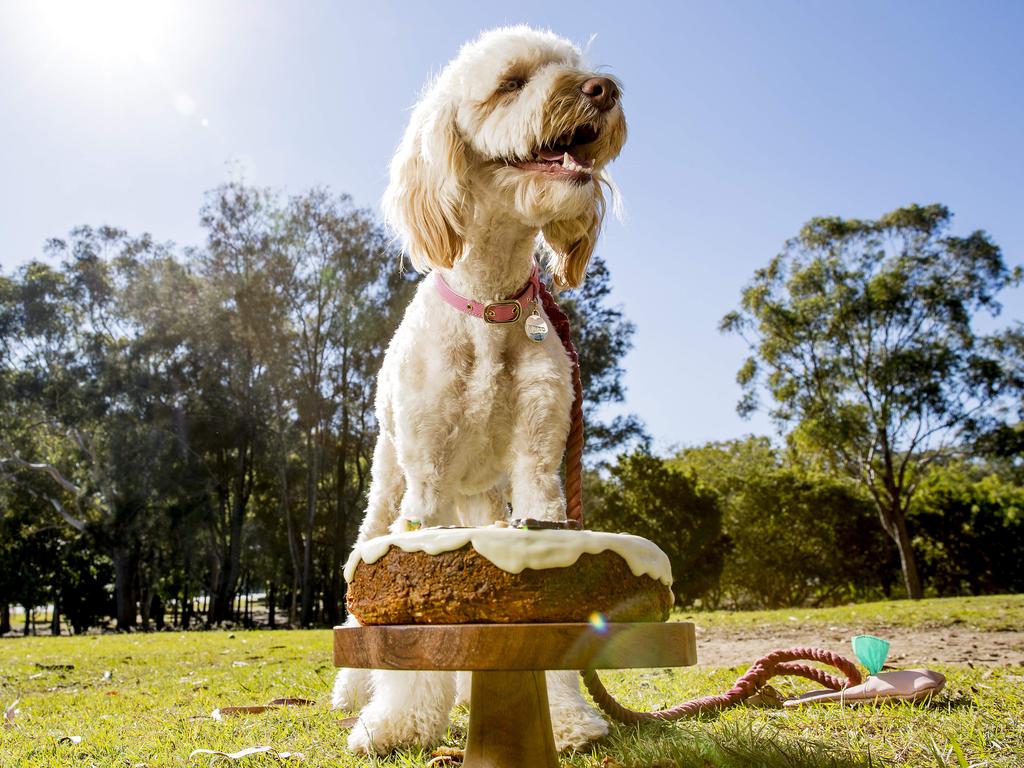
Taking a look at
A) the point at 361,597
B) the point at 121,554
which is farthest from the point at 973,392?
the point at 121,554

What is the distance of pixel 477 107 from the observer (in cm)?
267

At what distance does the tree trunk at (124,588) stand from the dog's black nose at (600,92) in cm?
2584

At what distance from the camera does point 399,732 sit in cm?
274

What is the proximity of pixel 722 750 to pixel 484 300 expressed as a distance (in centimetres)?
169

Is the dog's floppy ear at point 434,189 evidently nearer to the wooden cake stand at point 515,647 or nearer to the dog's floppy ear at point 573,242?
the dog's floppy ear at point 573,242

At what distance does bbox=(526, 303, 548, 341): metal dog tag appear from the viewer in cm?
279

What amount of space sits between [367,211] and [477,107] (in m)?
21.3

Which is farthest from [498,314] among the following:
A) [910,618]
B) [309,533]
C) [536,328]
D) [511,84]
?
[309,533]

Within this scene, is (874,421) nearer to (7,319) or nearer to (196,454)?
(196,454)

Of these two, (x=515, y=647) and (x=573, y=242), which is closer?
(x=515, y=647)

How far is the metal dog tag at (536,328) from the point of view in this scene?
279cm

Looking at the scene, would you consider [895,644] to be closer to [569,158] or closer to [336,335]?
[569,158]

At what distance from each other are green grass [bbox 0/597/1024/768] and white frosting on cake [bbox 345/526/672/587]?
0.91 meters

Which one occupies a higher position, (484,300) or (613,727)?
(484,300)
